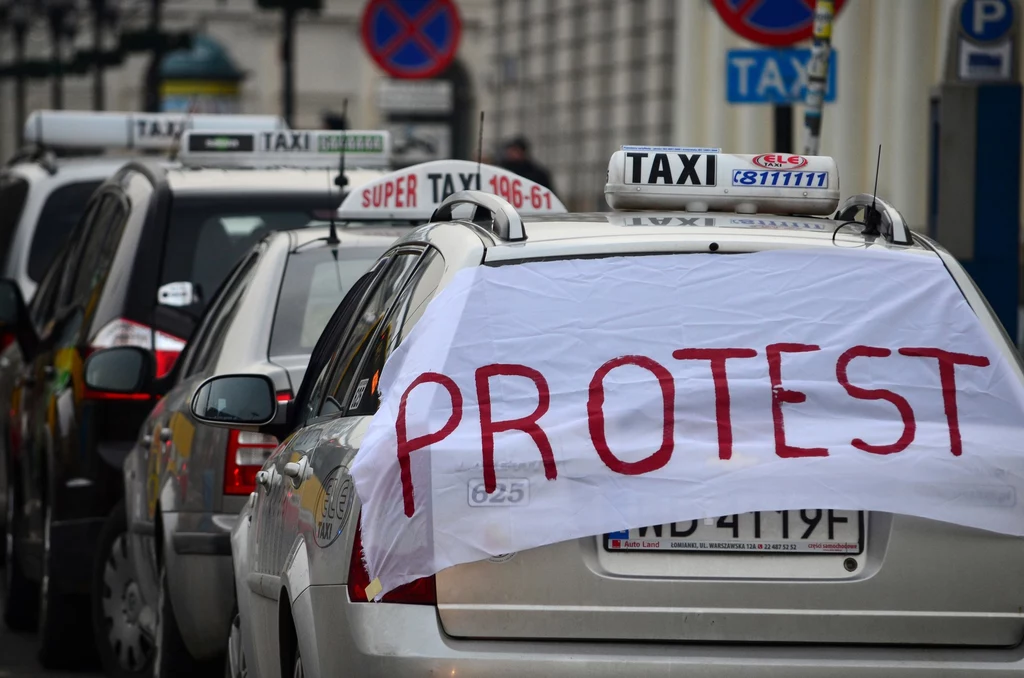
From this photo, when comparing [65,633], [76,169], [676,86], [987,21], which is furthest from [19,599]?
[676,86]

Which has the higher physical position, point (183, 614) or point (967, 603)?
point (967, 603)

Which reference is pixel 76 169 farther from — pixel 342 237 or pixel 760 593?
pixel 760 593

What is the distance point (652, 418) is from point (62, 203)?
7428mm

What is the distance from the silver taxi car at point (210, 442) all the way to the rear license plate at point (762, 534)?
77.0 inches

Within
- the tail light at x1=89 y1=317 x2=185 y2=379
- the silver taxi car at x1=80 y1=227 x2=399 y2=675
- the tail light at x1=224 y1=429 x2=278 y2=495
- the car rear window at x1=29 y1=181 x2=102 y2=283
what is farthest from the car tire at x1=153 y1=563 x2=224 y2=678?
the car rear window at x1=29 y1=181 x2=102 y2=283

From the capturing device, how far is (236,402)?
16.7 ft

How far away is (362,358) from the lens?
4.38 m

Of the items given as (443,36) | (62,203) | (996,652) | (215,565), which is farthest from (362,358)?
(443,36)

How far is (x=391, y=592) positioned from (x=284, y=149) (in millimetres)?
5578

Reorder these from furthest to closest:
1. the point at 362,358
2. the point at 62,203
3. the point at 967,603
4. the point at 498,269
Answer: the point at 62,203 → the point at 362,358 → the point at 498,269 → the point at 967,603

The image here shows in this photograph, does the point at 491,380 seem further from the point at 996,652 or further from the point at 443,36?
the point at 443,36

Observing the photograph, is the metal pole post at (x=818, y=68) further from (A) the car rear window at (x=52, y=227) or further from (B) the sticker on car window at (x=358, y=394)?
(B) the sticker on car window at (x=358, y=394)

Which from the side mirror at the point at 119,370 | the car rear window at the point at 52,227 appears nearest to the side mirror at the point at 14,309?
the car rear window at the point at 52,227

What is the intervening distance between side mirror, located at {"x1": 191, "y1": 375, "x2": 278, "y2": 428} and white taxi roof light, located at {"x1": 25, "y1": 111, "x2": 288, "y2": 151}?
7.52 metres
